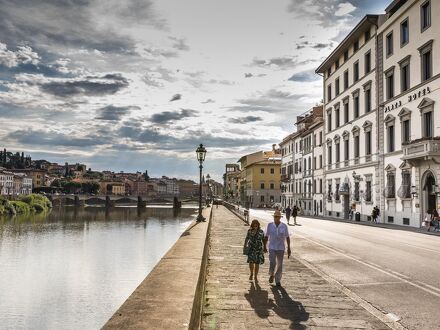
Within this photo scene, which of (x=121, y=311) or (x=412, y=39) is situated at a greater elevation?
(x=412, y=39)

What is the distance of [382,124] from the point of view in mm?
37531

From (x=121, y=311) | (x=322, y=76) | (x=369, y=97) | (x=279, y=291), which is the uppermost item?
(x=322, y=76)

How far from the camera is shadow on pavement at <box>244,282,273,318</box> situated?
7.63m

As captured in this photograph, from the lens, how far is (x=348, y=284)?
10.2 meters

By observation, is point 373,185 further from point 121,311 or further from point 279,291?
point 121,311

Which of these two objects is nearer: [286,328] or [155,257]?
[286,328]

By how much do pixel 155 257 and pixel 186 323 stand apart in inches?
1046

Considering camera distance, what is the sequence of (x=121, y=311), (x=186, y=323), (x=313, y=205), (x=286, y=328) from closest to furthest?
(x=186, y=323) < (x=121, y=311) < (x=286, y=328) < (x=313, y=205)

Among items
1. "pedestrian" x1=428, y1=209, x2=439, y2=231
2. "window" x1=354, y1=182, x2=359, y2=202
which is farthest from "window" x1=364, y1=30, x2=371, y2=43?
"pedestrian" x1=428, y1=209, x2=439, y2=231

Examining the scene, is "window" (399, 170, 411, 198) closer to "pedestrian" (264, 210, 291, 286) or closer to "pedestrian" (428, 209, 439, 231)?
"pedestrian" (428, 209, 439, 231)

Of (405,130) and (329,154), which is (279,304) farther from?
(329,154)

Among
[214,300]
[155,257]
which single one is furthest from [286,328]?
[155,257]

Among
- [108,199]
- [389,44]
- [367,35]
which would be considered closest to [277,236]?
[389,44]

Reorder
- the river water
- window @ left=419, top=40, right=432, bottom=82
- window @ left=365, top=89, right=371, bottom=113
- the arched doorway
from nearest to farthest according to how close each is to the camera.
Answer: the river water → the arched doorway → window @ left=419, top=40, right=432, bottom=82 → window @ left=365, top=89, right=371, bottom=113
